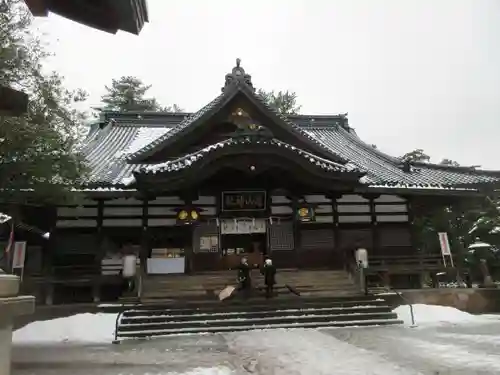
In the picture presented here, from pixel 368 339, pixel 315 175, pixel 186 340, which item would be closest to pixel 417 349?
pixel 368 339

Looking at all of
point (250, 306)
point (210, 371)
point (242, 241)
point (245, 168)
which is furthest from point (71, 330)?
point (242, 241)

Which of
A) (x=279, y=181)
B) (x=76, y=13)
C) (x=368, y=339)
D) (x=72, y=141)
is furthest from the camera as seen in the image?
(x=279, y=181)

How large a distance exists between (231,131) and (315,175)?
14.9 ft

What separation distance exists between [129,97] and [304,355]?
43.5m

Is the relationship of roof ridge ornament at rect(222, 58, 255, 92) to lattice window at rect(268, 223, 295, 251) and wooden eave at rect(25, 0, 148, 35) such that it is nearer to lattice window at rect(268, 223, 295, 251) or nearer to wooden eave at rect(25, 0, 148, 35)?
lattice window at rect(268, 223, 295, 251)

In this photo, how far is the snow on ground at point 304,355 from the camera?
677 cm

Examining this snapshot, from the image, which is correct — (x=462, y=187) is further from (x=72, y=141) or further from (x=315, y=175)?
(x=72, y=141)

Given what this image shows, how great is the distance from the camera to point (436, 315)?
13.0 meters

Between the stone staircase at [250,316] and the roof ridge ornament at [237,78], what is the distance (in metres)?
9.15

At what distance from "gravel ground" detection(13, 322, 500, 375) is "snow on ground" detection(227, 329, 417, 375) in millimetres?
175

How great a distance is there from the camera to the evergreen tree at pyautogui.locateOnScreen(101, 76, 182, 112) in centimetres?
4578

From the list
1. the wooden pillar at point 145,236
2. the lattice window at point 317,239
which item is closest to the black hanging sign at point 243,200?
the lattice window at point 317,239

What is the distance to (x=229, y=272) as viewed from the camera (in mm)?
15211

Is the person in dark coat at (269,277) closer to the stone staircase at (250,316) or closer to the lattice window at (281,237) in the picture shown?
the stone staircase at (250,316)
